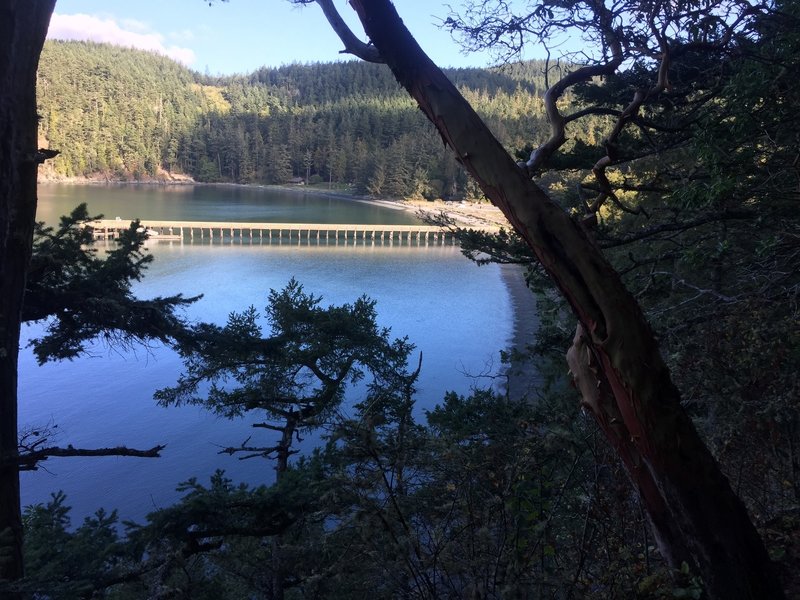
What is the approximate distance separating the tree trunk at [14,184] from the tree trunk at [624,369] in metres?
2.04

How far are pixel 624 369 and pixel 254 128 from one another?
243 ft

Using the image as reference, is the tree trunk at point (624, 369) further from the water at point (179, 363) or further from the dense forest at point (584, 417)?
the water at point (179, 363)

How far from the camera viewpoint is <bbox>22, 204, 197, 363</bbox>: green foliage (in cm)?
411

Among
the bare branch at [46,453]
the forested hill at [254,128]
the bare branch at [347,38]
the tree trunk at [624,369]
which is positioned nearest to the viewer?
the tree trunk at [624,369]

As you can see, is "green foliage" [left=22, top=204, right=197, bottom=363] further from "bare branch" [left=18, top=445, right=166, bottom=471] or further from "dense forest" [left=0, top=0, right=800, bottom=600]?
"bare branch" [left=18, top=445, right=166, bottom=471]

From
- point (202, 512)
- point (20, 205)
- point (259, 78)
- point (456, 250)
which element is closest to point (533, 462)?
point (202, 512)

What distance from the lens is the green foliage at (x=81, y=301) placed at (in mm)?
4114

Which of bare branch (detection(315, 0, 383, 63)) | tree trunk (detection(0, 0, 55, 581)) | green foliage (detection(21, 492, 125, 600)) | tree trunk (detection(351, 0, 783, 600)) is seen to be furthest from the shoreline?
tree trunk (detection(351, 0, 783, 600))

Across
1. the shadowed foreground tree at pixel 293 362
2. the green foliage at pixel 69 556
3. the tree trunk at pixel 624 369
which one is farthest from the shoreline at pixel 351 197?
the tree trunk at pixel 624 369

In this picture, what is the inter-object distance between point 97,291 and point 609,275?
3.98 meters

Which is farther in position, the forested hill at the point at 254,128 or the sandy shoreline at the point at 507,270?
the forested hill at the point at 254,128

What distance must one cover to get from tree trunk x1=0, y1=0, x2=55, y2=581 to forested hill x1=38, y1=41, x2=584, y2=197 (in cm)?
3839

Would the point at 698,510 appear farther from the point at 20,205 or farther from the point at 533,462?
the point at 20,205

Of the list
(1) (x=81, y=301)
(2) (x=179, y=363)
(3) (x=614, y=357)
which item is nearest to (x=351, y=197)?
(2) (x=179, y=363)
